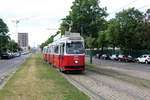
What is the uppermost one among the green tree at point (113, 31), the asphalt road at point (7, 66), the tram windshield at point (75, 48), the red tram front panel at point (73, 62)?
the green tree at point (113, 31)

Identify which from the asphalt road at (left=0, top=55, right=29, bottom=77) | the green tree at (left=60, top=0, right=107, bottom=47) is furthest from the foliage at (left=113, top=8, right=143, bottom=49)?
the asphalt road at (left=0, top=55, right=29, bottom=77)

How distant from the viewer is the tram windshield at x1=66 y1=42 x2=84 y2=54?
67.9ft

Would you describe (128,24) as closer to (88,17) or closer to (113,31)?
(113,31)

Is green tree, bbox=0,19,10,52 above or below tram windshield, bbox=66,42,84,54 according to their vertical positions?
above

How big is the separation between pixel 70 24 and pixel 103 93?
33.3 meters

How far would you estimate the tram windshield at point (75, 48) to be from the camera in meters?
20.7

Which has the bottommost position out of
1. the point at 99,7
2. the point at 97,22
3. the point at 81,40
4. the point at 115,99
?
the point at 115,99

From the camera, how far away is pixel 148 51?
56.5m

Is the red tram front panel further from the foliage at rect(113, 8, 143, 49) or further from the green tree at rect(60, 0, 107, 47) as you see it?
the foliage at rect(113, 8, 143, 49)

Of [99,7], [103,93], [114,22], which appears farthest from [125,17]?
[103,93]

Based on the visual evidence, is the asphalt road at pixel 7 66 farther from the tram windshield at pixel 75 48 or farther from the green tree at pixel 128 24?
the green tree at pixel 128 24

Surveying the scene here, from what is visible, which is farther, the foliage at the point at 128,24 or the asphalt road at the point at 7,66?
the foliage at the point at 128,24

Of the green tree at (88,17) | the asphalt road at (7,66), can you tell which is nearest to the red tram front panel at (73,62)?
the asphalt road at (7,66)

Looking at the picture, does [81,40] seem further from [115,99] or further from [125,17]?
[125,17]
